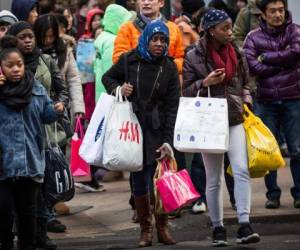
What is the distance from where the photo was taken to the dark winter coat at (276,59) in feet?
37.8

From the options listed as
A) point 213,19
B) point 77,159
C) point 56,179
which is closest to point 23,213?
point 56,179

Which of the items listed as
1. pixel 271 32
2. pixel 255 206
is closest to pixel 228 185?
pixel 255 206

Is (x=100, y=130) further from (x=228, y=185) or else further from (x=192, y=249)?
(x=228, y=185)

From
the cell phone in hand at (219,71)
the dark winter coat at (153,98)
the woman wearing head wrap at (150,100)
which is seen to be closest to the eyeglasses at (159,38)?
the woman wearing head wrap at (150,100)

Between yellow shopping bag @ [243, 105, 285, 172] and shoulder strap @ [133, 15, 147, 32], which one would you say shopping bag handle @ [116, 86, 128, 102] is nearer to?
yellow shopping bag @ [243, 105, 285, 172]

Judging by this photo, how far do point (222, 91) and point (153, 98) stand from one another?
2.09ft

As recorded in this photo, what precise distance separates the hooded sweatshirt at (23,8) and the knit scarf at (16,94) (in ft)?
8.06

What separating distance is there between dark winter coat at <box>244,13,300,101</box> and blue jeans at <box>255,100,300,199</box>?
4.0 inches

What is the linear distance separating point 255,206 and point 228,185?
0.35 m

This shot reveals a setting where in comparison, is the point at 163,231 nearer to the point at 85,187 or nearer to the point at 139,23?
the point at 139,23

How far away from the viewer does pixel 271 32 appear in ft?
38.1

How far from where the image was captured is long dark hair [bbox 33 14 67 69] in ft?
35.5

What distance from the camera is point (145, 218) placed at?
10.3m

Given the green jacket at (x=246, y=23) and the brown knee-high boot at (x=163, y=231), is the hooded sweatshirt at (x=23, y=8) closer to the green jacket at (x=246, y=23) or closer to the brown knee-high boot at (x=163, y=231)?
the green jacket at (x=246, y=23)
